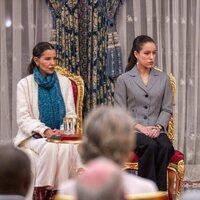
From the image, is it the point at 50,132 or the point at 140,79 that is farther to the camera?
the point at 140,79

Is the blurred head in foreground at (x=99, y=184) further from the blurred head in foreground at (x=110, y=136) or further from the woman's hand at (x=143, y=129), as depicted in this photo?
the woman's hand at (x=143, y=129)

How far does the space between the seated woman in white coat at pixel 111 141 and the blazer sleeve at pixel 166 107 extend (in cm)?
308

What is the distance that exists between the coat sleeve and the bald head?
3032 millimetres

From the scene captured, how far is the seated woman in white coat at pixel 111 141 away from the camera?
1975 millimetres

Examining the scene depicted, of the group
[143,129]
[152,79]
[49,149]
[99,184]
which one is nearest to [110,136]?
[99,184]

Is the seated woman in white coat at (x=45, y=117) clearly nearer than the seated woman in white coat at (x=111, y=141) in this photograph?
No

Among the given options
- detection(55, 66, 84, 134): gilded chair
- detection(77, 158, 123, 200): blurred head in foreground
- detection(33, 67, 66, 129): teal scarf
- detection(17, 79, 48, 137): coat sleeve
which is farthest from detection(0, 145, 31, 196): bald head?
detection(55, 66, 84, 134): gilded chair

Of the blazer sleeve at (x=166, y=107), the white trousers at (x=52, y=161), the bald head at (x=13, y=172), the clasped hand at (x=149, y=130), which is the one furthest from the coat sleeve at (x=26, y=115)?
the bald head at (x=13, y=172)

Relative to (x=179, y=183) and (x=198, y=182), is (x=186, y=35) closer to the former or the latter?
(x=198, y=182)

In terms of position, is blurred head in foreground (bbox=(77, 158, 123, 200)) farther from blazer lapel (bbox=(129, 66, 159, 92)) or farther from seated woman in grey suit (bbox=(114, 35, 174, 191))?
blazer lapel (bbox=(129, 66, 159, 92))

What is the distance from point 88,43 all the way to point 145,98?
1.47 m

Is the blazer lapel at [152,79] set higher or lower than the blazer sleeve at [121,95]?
higher

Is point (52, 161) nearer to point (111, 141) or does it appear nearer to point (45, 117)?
point (45, 117)

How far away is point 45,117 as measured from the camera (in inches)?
203
